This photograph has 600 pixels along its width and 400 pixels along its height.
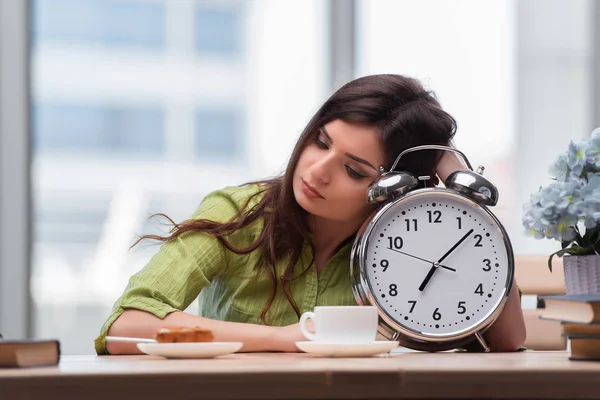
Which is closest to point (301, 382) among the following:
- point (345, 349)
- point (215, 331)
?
point (345, 349)

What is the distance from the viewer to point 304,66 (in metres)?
3.58

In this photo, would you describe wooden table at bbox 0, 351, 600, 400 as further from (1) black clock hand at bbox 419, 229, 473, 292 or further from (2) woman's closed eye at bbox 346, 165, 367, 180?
(2) woman's closed eye at bbox 346, 165, 367, 180

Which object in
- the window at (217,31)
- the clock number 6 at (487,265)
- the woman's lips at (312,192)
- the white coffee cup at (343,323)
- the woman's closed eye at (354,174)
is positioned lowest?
the white coffee cup at (343,323)

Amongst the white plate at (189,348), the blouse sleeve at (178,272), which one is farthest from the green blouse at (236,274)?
the white plate at (189,348)

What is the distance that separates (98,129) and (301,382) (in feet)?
8.79

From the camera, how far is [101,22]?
347 centimetres

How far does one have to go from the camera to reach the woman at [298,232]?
5.37 feet

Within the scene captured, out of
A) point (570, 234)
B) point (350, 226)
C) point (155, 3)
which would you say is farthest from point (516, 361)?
point (155, 3)

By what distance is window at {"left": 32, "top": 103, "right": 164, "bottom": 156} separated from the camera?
3.40 m

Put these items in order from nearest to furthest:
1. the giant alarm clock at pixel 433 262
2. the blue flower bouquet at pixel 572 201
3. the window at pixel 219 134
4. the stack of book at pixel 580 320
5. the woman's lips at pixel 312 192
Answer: the stack of book at pixel 580 320
the blue flower bouquet at pixel 572 201
the giant alarm clock at pixel 433 262
the woman's lips at pixel 312 192
the window at pixel 219 134

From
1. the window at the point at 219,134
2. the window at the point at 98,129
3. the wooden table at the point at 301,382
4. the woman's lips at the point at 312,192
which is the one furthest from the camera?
the window at the point at 219,134

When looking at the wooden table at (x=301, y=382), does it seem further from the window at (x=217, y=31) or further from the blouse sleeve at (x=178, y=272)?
the window at (x=217, y=31)

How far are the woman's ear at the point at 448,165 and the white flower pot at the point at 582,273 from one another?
1.18ft

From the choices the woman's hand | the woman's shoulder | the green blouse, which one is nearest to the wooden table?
the woman's hand
